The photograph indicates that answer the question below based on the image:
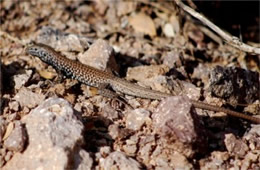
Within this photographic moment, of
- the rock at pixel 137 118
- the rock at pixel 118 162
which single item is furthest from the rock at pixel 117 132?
the rock at pixel 118 162

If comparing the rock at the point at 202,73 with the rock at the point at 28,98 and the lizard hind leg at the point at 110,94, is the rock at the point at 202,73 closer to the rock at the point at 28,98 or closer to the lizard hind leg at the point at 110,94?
the lizard hind leg at the point at 110,94

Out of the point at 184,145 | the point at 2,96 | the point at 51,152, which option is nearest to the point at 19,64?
the point at 2,96

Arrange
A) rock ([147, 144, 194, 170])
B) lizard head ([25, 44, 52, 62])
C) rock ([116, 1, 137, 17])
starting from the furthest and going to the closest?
rock ([116, 1, 137, 17]) → lizard head ([25, 44, 52, 62]) → rock ([147, 144, 194, 170])

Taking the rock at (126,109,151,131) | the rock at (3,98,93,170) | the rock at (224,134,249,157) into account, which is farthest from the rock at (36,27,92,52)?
the rock at (224,134,249,157)

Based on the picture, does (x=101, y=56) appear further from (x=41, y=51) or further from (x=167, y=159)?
(x=167, y=159)

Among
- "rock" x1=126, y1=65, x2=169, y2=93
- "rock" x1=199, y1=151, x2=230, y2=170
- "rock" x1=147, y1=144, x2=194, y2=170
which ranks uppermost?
"rock" x1=126, y1=65, x2=169, y2=93

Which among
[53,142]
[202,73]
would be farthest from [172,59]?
[53,142]

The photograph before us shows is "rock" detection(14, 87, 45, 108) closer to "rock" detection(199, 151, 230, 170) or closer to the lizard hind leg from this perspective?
the lizard hind leg
